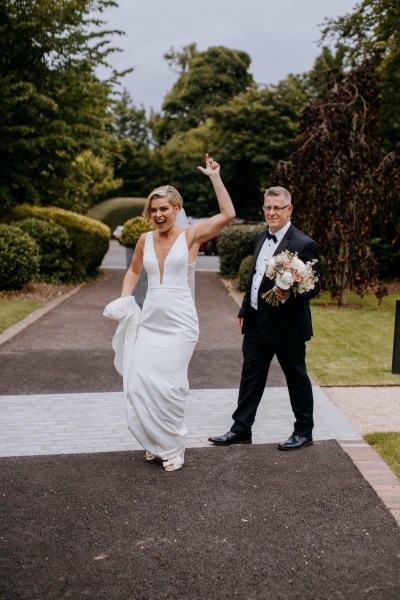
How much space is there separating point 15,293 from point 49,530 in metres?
11.8

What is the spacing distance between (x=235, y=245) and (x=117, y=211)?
2484 centimetres

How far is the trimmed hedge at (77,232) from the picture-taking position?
18.5 meters

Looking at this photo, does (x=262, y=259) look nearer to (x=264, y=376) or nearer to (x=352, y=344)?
(x=264, y=376)

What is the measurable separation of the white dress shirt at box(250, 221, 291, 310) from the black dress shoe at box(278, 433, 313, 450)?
1095 millimetres

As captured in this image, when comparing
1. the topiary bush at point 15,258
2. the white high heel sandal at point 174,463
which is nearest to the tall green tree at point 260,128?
the topiary bush at point 15,258

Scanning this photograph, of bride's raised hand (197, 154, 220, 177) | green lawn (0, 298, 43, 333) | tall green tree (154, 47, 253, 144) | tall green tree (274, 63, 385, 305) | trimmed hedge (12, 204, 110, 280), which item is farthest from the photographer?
tall green tree (154, 47, 253, 144)

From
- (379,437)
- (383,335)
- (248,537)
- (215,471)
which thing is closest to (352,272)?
(383,335)

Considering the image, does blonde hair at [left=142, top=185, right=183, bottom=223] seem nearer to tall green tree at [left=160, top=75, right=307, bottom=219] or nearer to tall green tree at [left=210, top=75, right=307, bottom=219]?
tall green tree at [left=160, top=75, right=307, bottom=219]

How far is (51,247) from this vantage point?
1762 cm

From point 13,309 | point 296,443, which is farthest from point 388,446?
point 13,309

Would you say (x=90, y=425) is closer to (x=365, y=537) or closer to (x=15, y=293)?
(x=365, y=537)

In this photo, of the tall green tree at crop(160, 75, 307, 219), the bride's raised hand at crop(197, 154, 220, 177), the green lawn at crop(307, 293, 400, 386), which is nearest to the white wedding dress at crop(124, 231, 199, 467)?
the bride's raised hand at crop(197, 154, 220, 177)

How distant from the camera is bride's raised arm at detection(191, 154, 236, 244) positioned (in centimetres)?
516

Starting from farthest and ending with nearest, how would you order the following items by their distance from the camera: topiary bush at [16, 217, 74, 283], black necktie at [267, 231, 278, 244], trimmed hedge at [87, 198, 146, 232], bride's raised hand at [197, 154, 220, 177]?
trimmed hedge at [87, 198, 146, 232]
topiary bush at [16, 217, 74, 283]
black necktie at [267, 231, 278, 244]
bride's raised hand at [197, 154, 220, 177]
